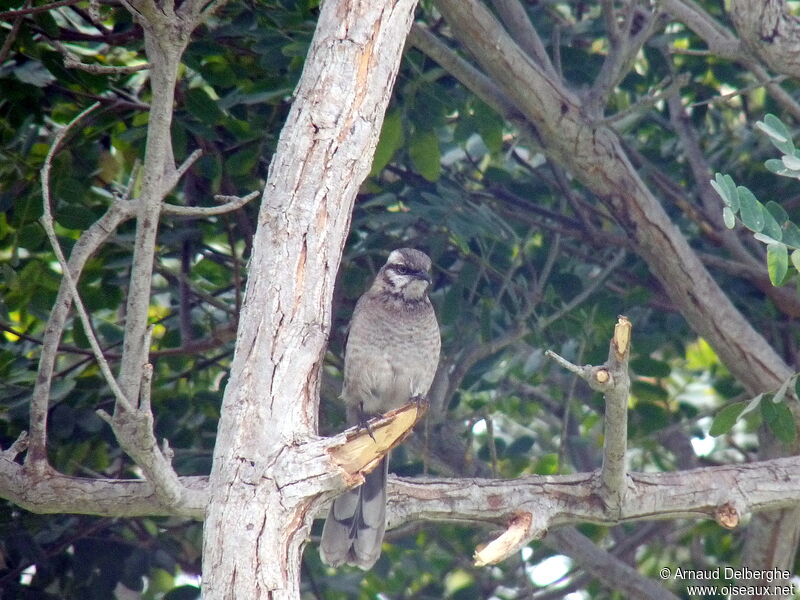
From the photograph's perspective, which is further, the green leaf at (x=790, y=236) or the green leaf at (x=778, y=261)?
the green leaf at (x=790, y=236)

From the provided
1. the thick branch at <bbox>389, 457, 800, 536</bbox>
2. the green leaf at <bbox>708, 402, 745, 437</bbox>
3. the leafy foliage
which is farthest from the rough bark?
the thick branch at <bbox>389, 457, 800, 536</bbox>

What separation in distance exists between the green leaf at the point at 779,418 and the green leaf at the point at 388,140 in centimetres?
197

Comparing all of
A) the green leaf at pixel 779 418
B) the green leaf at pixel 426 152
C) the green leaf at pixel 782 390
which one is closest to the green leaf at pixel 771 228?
the green leaf at pixel 782 390

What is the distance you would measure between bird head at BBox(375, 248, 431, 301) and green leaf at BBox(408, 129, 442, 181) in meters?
0.39

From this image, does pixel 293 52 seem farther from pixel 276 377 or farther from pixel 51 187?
pixel 276 377

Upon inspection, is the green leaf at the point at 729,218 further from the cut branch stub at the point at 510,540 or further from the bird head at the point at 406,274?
the bird head at the point at 406,274

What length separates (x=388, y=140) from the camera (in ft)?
14.4

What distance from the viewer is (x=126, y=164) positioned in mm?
5098

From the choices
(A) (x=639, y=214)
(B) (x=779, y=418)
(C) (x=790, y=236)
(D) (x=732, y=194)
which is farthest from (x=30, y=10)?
(B) (x=779, y=418)

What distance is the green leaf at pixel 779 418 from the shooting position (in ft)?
13.3

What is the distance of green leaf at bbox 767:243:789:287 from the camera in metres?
3.15

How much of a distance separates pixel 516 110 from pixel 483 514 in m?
1.95

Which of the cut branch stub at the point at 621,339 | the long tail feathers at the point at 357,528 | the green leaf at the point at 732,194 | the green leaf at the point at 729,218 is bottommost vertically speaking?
the long tail feathers at the point at 357,528

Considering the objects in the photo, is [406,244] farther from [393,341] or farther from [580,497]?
[580,497]
